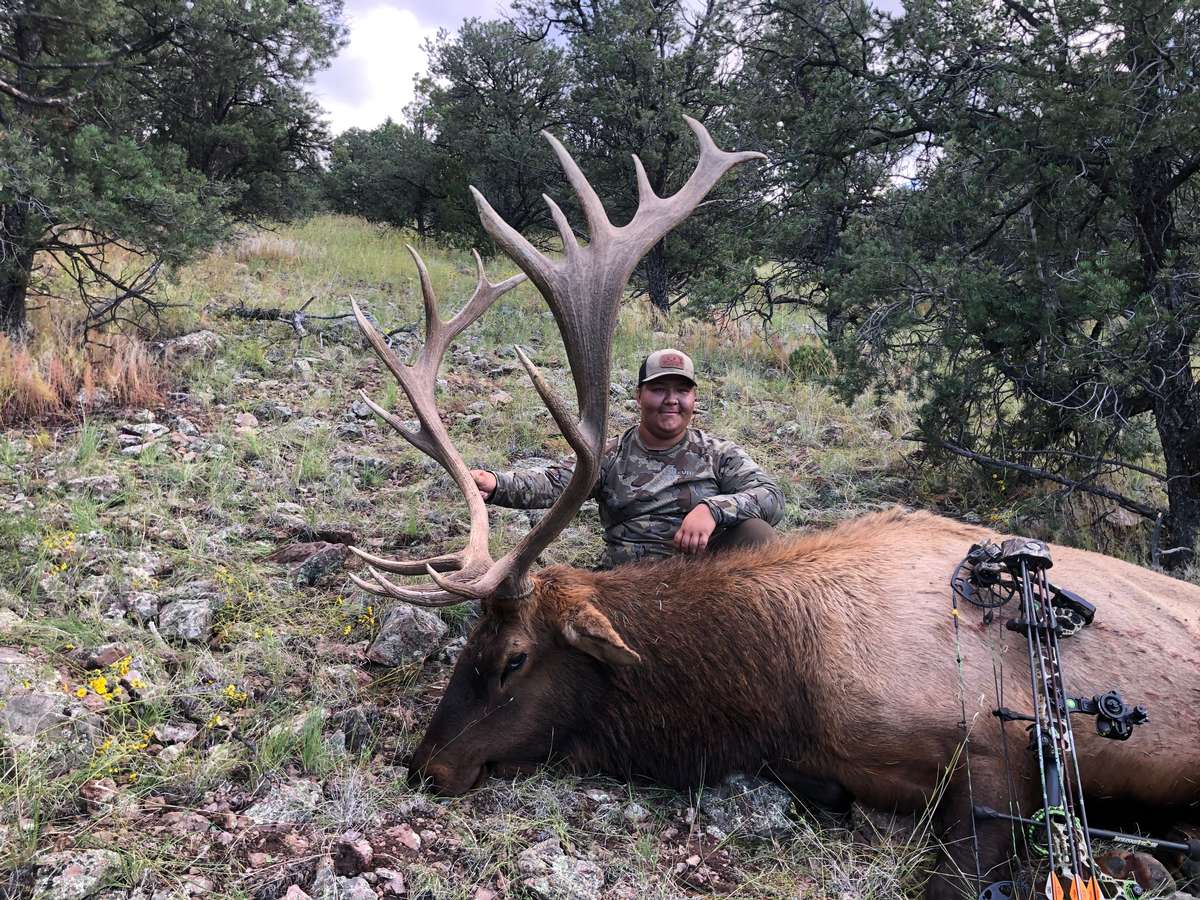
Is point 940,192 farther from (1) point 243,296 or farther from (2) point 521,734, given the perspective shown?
(1) point 243,296

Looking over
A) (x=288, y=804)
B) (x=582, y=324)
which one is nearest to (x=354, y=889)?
(x=288, y=804)

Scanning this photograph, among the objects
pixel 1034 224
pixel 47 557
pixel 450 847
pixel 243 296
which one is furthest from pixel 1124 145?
pixel 243 296

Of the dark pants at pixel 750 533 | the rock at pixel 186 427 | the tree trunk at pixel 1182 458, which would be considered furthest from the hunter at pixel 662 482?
the rock at pixel 186 427

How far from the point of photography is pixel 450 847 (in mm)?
2418

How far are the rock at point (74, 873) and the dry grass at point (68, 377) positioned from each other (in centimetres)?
391

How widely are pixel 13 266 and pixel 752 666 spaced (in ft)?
19.8

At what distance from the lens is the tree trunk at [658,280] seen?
36.3ft

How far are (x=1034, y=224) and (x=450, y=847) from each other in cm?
471

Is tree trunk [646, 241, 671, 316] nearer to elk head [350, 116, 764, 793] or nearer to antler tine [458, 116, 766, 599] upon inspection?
elk head [350, 116, 764, 793]

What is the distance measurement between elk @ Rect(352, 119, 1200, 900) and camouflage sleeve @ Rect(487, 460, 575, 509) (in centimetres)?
67

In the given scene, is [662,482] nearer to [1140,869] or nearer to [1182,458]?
[1140,869]

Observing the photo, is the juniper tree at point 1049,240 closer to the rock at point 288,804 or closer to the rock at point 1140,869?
the rock at point 1140,869

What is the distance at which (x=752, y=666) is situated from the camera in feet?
9.70

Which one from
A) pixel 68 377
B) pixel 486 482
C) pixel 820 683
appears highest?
pixel 68 377
